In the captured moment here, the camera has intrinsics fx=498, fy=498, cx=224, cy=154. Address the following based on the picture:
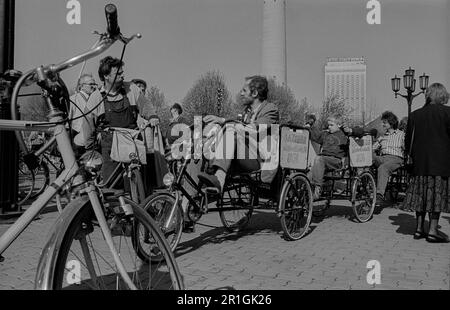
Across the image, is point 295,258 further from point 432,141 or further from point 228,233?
point 432,141

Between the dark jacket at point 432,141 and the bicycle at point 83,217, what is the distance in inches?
178

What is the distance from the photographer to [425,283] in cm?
421

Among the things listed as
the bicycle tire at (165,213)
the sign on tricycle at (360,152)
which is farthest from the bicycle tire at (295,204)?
the sign on tricycle at (360,152)

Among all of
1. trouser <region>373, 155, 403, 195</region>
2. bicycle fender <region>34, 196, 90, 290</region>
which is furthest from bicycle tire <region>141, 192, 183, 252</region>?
trouser <region>373, 155, 403, 195</region>

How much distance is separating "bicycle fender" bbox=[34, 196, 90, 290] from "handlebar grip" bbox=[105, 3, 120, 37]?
2.87 ft

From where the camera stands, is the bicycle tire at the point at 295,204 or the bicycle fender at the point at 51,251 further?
the bicycle tire at the point at 295,204

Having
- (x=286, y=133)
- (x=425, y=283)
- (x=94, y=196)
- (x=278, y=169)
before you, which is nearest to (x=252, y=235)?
(x=278, y=169)

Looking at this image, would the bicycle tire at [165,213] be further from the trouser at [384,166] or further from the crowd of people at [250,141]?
the trouser at [384,166]

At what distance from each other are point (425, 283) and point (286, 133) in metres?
2.23

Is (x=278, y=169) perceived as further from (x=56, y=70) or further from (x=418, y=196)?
(x=56, y=70)

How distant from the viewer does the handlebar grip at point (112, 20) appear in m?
2.27

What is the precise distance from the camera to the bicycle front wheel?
2438 millimetres

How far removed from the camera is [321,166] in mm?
7383

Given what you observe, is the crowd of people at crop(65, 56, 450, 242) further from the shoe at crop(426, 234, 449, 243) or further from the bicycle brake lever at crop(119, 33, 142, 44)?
the bicycle brake lever at crop(119, 33, 142, 44)
